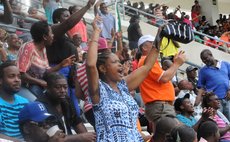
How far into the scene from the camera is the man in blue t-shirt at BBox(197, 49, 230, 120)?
333 inches

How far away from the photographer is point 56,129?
12.7 ft

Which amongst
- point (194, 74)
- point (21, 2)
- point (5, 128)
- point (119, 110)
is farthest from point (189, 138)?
point (21, 2)

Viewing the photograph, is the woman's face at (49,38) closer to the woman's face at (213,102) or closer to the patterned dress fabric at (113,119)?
the patterned dress fabric at (113,119)

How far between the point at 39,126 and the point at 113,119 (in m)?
0.54

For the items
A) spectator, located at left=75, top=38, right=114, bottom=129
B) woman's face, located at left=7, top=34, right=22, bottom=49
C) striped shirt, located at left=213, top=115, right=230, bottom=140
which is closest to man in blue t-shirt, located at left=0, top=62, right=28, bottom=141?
spectator, located at left=75, top=38, right=114, bottom=129

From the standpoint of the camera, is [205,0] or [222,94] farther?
[205,0]

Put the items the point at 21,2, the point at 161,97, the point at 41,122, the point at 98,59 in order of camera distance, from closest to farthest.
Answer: the point at 41,122 → the point at 98,59 → the point at 161,97 → the point at 21,2

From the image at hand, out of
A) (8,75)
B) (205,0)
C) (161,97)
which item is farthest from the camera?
(205,0)

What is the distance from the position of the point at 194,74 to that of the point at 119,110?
20.4 feet

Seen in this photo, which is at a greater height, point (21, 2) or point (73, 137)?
point (21, 2)

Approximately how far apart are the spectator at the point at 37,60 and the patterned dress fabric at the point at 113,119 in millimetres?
1172

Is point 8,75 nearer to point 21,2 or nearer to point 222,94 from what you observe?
point 222,94

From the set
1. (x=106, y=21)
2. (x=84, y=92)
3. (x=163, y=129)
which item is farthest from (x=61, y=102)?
(x=106, y=21)

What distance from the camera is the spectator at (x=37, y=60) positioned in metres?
5.14
